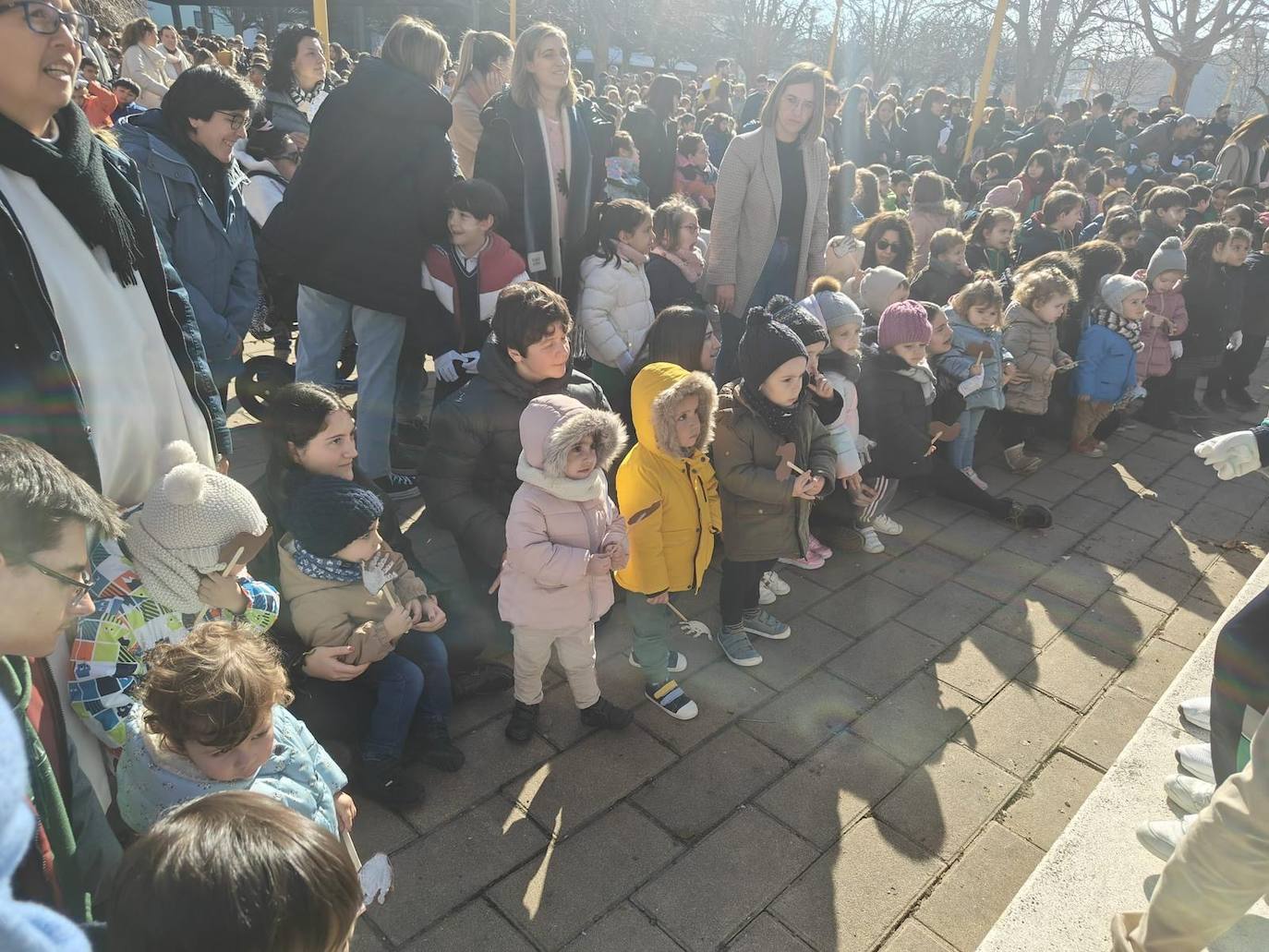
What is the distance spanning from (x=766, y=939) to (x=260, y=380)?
4499mm

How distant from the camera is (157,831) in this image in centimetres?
110

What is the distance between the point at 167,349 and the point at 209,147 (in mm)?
1672

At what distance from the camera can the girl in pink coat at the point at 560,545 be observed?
2564 millimetres

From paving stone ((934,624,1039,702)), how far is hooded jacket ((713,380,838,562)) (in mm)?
798

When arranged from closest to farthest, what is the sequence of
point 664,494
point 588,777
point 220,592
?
point 220,592 → point 588,777 → point 664,494

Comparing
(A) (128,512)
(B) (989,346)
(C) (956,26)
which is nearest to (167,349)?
(A) (128,512)

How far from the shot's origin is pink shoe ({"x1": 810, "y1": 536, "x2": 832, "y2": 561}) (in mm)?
4262

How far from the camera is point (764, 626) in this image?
11.7ft

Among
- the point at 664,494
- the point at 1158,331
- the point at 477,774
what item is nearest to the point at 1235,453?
the point at 664,494

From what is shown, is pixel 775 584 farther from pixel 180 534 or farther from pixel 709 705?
pixel 180 534

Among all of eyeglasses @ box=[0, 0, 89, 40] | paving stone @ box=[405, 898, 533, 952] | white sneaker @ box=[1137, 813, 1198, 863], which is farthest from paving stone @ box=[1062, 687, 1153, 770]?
eyeglasses @ box=[0, 0, 89, 40]

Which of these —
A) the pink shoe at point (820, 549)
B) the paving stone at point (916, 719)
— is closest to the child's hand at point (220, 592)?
the paving stone at point (916, 719)

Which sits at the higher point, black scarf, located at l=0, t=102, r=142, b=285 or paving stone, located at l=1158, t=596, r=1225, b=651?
black scarf, located at l=0, t=102, r=142, b=285

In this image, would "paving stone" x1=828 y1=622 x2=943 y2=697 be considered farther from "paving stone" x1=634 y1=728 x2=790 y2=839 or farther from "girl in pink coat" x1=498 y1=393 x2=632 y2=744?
"girl in pink coat" x1=498 y1=393 x2=632 y2=744
